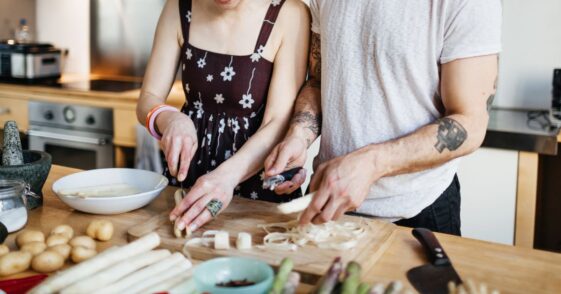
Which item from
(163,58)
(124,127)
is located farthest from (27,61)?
(163,58)

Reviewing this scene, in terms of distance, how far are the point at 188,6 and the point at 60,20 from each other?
2.65 metres

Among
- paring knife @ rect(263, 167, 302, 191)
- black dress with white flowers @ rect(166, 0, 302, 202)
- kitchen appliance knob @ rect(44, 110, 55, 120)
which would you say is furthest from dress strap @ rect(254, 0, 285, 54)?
kitchen appliance knob @ rect(44, 110, 55, 120)

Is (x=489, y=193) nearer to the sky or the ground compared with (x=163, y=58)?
nearer to the ground

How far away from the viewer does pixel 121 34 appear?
3.84 meters

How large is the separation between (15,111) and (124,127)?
0.78m

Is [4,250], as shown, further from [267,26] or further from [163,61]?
[267,26]

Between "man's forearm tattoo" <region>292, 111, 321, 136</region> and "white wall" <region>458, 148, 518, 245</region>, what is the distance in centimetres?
109

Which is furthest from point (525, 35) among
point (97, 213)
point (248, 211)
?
point (97, 213)

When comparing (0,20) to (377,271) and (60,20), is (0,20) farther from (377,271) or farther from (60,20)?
(377,271)

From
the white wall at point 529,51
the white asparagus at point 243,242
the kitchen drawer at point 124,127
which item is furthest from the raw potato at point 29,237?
the white wall at point 529,51

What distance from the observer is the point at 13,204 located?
1345 mm

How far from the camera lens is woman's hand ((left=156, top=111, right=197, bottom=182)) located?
→ 1.42 metres

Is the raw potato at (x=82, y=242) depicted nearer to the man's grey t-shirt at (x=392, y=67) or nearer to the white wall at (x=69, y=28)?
the man's grey t-shirt at (x=392, y=67)

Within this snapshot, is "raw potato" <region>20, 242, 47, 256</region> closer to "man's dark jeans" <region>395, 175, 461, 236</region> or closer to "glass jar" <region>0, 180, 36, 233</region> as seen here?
"glass jar" <region>0, 180, 36, 233</region>
